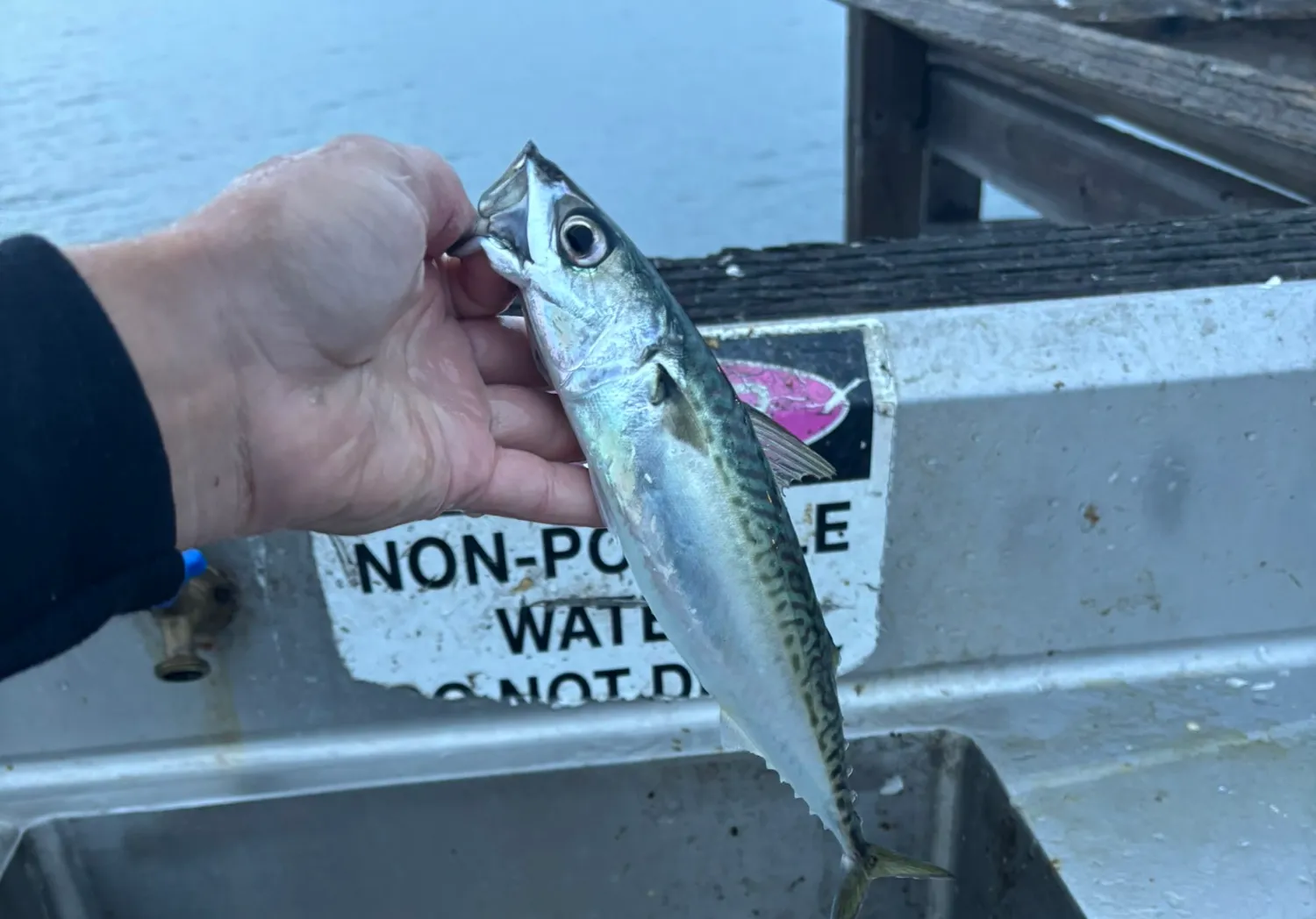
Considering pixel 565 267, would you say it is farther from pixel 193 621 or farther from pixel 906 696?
pixel 906 696

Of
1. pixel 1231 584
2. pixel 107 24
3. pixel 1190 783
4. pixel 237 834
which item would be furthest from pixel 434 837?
pixel 107 24

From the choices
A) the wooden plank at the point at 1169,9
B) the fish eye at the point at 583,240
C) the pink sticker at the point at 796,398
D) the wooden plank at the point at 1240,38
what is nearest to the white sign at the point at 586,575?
the pink sticker at the point at 796,398

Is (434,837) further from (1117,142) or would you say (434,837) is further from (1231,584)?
(1117,142)

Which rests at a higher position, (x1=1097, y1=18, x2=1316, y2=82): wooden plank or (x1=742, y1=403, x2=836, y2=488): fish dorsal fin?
(x1=1097, y1=18, x2=1316, y2=82): wooden plank

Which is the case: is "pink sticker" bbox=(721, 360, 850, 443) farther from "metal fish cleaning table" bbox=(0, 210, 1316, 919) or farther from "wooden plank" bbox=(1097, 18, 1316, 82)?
"wooden plank" bbox=(1097, 18, 1316, 82)

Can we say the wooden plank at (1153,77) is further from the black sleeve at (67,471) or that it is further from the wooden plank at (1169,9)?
the black sleeve at (67,471)

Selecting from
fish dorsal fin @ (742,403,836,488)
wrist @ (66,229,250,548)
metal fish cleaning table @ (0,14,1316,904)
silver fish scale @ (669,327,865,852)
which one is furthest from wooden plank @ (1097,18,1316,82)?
wrist @ (66,229,250,548)
